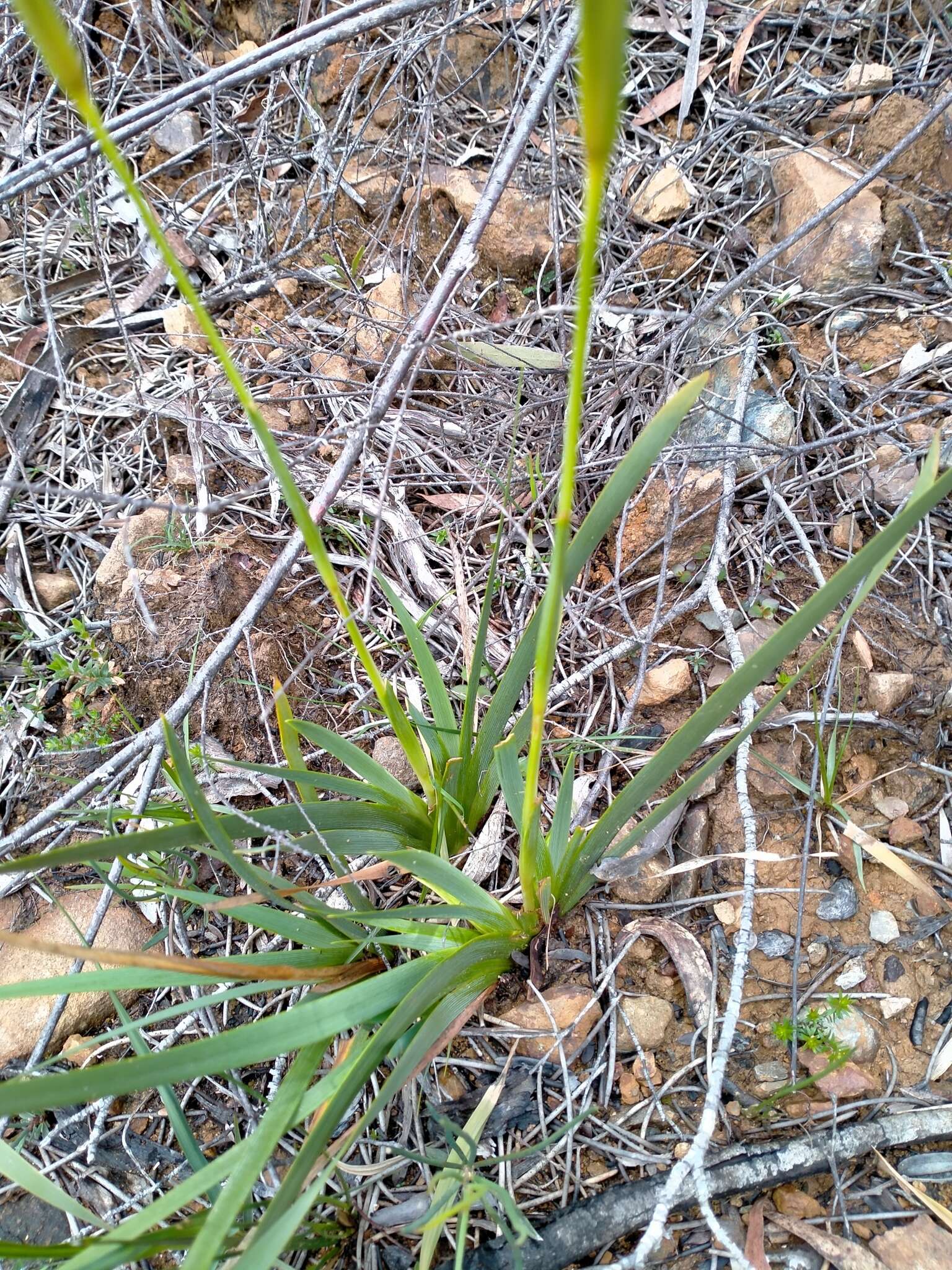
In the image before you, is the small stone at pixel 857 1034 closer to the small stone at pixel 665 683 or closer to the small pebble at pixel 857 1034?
the small pebble at pixel 857 1034

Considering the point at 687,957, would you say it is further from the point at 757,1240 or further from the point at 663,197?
the point at 663,197

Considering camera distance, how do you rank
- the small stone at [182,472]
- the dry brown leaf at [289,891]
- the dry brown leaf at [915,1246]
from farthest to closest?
1. the small stone at [182,472]
2. the dry brown leaf at [915,1246]
3. the dry brown leaf at [289,891]

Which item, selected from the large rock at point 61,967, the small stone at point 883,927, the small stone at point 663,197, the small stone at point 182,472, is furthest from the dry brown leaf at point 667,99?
the large rock at point 61,967

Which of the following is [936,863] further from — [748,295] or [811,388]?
[748,295]

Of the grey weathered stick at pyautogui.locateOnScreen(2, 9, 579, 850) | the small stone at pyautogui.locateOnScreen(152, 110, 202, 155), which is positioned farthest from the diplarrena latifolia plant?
the small stone at pyautogui.locateOnScreen(152, 110, 202, 155)

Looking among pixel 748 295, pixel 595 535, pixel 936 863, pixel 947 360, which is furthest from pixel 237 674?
pixel 947 360

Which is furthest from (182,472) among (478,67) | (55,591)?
(478,67)
